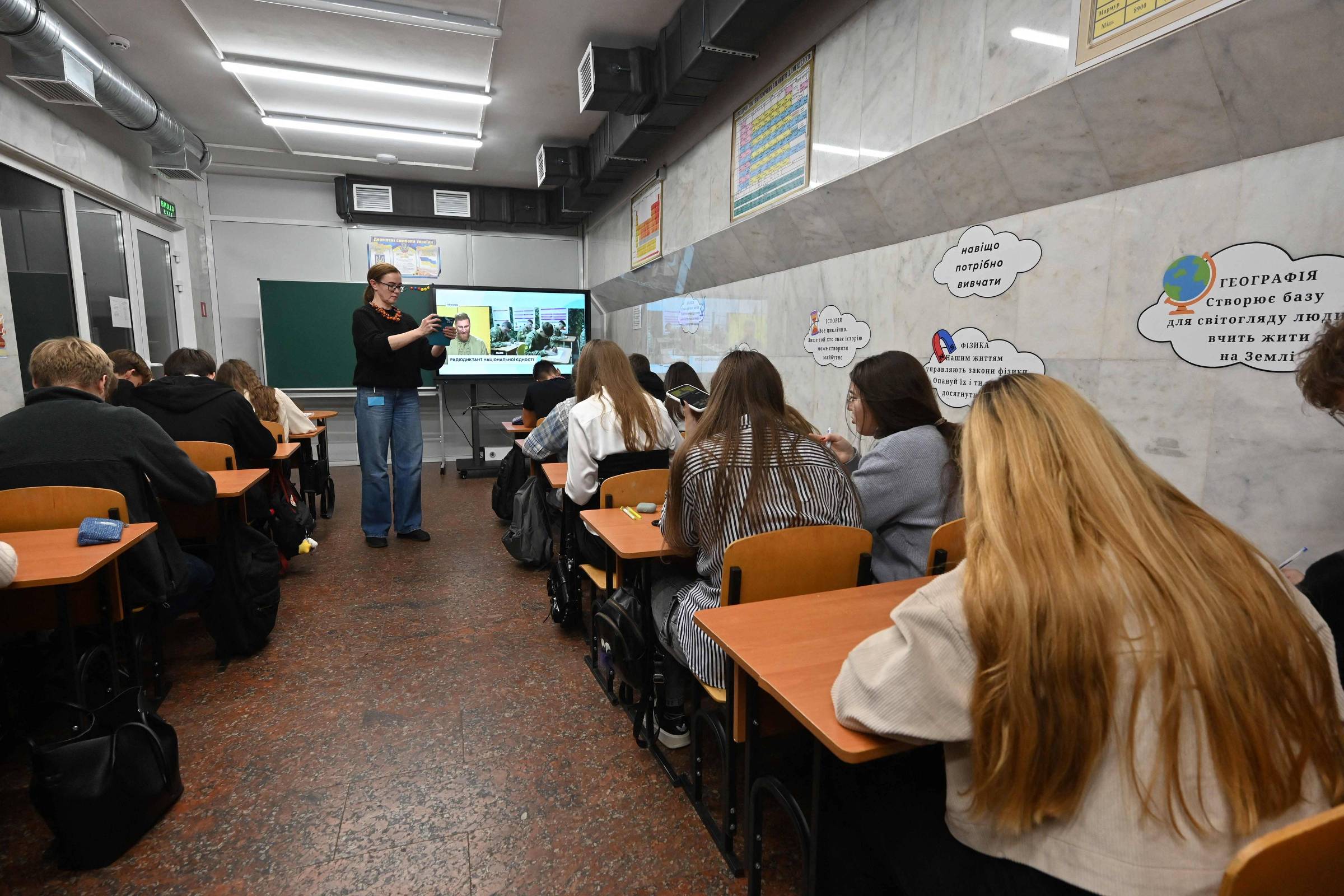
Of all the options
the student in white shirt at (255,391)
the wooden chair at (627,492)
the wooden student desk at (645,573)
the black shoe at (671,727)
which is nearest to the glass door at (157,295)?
the student in white shirt at (255,391)

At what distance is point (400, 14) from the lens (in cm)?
336

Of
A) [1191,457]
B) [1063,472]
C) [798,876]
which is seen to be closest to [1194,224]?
[1191,457]

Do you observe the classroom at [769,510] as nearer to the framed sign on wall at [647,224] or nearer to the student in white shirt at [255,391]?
the student in white shirt at [255,391]

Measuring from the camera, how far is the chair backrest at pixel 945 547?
1.74 metres

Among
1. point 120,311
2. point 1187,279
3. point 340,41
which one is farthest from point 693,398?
point 120,311

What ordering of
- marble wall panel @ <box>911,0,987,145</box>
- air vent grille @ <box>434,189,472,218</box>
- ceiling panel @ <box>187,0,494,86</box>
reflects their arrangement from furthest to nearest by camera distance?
air vent grille @ <box>434,189,472,218</box> < ceiling panel @ <box>187,0,494,86</box> < marble wall panel @ <box>911,0,987,145</box>

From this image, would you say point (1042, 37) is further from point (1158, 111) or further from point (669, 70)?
point (669, 70)

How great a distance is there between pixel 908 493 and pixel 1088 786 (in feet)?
3.65

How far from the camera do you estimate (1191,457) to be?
1.75 metres

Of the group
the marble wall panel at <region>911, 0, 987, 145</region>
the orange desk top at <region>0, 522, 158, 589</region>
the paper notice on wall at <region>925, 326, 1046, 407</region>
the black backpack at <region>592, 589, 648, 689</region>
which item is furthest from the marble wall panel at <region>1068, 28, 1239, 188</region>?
the orange desk top at <region>0, 522, 158, 589</region>

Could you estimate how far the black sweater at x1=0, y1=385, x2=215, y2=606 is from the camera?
2041 mm

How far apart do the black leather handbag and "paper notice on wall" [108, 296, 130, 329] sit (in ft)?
14.1

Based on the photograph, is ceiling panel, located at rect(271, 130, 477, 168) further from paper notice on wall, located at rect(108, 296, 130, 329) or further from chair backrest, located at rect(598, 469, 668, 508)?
chair backrest, located at rect(598, 469, 668, 508)

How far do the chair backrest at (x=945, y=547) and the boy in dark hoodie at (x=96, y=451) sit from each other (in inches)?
90.4
